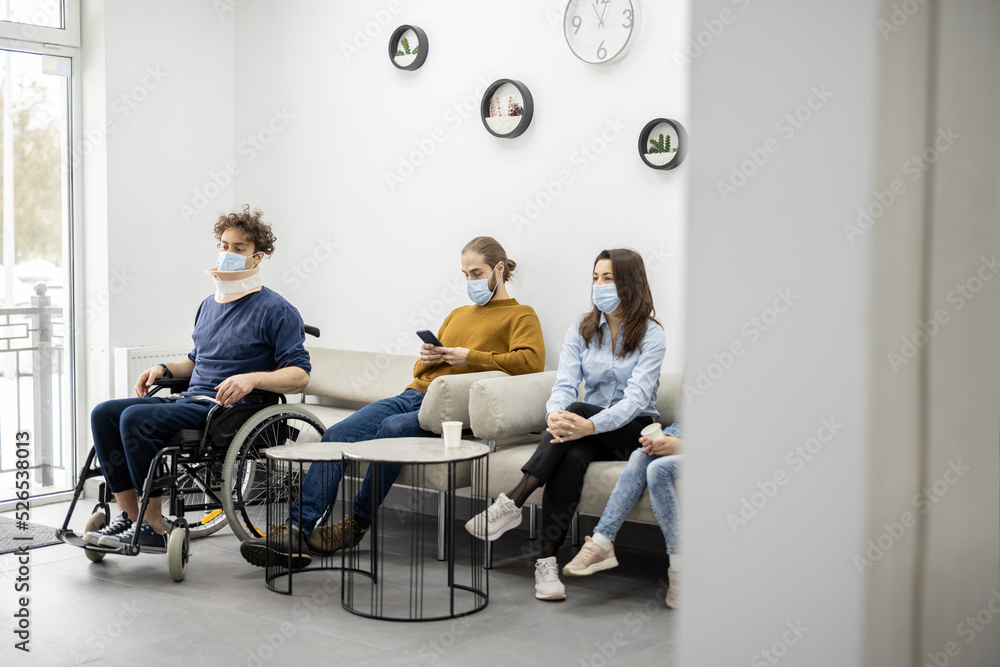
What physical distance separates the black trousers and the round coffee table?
0.64 ft

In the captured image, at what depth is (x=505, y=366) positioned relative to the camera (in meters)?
3.61

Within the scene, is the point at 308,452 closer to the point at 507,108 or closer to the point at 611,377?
the point at 611,377

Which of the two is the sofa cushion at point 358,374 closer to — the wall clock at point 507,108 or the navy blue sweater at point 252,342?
the navy blue sweater at point 252,342

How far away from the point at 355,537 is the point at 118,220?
2231mm

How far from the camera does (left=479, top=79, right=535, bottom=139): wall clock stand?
3883 millimetres

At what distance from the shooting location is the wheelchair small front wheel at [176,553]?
3.00 m

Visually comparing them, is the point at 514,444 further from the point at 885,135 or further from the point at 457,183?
the point at 885,135

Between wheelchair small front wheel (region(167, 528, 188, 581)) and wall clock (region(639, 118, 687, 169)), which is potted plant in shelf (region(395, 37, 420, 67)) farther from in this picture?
wheelchair small front wheel (region(167, 528, 188, 581))
